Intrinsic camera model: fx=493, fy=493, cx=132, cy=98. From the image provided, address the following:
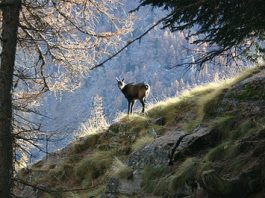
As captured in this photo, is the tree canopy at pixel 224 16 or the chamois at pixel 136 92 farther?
the chamois at pixel 136 92

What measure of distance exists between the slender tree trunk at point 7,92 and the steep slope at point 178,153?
0.39 meters

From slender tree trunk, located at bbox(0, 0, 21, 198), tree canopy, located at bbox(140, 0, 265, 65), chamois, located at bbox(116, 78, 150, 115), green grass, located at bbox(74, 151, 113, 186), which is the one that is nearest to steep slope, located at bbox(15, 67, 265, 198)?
green grass, located at bbox(74, 151, 113, 186)

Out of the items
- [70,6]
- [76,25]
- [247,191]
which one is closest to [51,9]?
[70,6]

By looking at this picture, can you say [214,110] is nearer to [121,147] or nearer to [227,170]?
[121,147]

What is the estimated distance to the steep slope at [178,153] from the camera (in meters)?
6.08

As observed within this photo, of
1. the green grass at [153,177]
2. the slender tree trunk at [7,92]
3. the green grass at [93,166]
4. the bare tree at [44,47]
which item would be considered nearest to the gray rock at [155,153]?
the green grass at [153,177]

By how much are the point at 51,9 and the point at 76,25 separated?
1033 millimetres

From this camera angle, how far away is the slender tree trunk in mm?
5898

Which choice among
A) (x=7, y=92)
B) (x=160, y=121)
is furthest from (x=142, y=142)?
(x=7, y=92)

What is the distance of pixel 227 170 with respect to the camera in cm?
628

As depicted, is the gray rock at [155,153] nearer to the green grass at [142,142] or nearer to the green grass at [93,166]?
the green grass at [142,142]

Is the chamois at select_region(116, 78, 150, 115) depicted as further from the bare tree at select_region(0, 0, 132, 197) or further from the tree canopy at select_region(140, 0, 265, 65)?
the tree canopy at select_region(140, 0, 265, 65)

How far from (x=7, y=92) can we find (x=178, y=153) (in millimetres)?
3394

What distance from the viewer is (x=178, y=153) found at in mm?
8258
